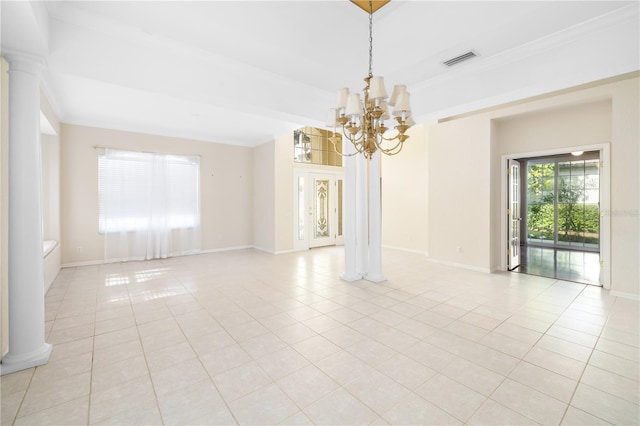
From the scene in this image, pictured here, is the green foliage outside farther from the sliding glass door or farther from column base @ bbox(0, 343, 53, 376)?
column base @ bbox(0, 343, 53, 376)

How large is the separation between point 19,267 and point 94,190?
13.9ft

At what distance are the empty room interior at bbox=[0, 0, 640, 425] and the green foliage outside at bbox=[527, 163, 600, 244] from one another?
4.94ft

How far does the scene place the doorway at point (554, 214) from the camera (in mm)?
5652

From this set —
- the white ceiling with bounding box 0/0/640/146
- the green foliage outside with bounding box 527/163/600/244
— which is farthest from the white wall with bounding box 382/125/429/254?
the green foliage outside with bounding box 527/163/600/244

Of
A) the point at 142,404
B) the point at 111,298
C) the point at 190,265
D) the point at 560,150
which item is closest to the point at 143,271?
the point at 190,265

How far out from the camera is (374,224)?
4852 mm

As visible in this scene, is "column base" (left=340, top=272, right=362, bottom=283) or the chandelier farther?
"column base" (left=340, top=272, right=362, bottom=283)

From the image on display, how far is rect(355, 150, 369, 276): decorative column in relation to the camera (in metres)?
4.86

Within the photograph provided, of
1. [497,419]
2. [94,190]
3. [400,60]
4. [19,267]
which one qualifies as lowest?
[497,419]

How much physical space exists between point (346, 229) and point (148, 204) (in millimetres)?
4566

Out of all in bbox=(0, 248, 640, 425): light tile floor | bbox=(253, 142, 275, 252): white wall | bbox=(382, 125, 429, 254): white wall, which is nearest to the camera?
bbox=(0, 248, 640, 425): light tile floor

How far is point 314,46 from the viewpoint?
3.05m

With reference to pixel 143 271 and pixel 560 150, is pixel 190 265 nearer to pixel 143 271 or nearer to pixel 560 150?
pixel 143 271

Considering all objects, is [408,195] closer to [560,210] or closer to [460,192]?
[460,192]
